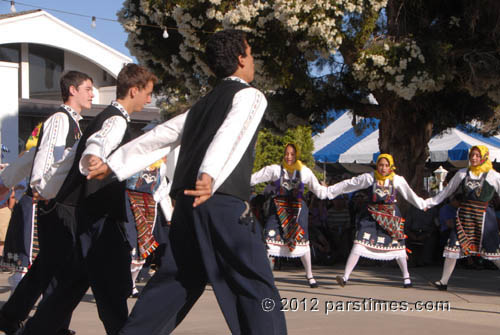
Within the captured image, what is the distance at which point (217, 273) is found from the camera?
10.4 ft

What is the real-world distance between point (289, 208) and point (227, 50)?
18.0 feet

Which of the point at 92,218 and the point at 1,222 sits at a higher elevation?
the point at 92,218

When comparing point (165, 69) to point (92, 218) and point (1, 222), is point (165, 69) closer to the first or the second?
point (1, 222)

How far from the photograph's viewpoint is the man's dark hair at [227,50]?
11.1 ft

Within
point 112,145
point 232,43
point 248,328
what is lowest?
point 248,328

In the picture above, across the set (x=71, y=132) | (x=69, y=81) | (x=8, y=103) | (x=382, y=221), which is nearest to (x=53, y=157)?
(x=71, y=132)

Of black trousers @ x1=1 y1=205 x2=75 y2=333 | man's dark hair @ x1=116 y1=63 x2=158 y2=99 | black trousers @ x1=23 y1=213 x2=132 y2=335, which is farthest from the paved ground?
man's dark hair @ x1=116 y1=63 x2=158 y2=99

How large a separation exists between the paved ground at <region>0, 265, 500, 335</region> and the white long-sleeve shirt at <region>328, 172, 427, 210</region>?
1051mm

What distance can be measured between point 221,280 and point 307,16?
588 cm

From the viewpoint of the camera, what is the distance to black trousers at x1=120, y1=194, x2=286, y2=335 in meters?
3.12

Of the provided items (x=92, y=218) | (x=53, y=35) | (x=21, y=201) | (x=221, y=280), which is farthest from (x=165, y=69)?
(x=53, y=35)

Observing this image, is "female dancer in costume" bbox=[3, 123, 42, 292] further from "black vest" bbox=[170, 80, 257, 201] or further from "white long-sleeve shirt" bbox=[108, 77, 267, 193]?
"black vest" bbox=[170, 80, 257, 201]

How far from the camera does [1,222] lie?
10.4 meters

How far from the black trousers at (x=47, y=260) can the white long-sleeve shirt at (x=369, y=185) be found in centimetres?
471
